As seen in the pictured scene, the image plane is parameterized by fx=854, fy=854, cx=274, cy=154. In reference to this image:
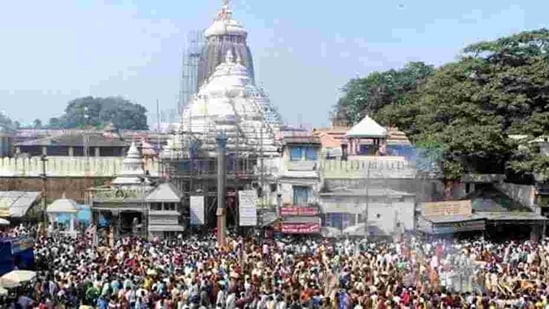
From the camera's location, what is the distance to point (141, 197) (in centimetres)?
3519

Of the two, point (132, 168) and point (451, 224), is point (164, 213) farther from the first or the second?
point (451, 224)

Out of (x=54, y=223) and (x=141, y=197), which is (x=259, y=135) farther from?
(x=54, y=223)

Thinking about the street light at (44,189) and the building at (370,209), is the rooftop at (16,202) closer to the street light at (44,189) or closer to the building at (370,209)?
the street light at (44,189)

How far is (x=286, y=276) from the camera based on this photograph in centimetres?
2002

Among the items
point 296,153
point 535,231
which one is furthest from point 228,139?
point 535,231

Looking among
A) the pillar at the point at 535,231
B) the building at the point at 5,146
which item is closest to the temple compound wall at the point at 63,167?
the building at the point at 5,146

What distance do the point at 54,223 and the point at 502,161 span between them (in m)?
19.1

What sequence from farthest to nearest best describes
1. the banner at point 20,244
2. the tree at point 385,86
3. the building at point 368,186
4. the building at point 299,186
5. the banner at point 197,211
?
the tree at point 385,86
the building at point 368,186
the banner at point 197,211
the building at point 299,186
the banner at point 20,244

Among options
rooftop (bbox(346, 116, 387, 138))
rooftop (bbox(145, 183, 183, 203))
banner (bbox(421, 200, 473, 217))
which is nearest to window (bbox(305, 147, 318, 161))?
rooftop (bbox(346, 116, 387, 138))

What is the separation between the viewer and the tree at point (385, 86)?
192ft

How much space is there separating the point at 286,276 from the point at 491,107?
20722 millimetres

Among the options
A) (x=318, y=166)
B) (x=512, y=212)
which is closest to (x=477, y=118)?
(x=512, y=212)

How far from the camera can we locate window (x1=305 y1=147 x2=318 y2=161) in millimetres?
38000

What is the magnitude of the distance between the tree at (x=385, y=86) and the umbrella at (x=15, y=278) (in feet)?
137
